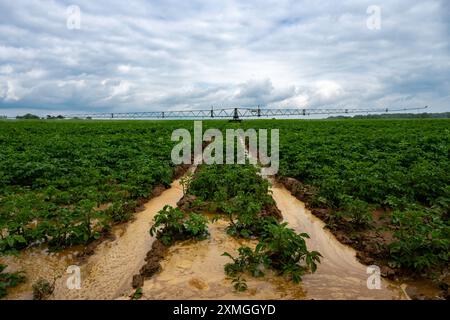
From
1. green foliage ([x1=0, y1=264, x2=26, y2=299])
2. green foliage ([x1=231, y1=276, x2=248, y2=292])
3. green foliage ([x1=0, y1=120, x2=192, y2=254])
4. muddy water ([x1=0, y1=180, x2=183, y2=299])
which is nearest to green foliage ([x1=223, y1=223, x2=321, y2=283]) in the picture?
green foliage ([x1=231, y1=276, x2=248, y2=292])

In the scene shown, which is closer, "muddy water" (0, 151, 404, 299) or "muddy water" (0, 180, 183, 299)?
"muddy water" (0, 151, 404, 299)

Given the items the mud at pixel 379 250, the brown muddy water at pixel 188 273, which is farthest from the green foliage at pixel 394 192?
the brown muddy water at pixel 188 273

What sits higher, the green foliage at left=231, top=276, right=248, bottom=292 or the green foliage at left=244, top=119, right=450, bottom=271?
the green foliage at left=244, top=119, right=450, bottom=271

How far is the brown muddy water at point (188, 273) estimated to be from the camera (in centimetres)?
475

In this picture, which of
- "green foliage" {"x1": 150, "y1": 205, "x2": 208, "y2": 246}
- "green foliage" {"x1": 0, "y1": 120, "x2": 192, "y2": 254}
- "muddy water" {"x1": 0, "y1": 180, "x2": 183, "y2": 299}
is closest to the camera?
"muddy water" {"x1": 0, "y1": 180, "x2": 183, "y2": 299}

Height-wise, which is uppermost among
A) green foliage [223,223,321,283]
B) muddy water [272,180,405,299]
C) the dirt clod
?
green foliage [223,223,321,283]

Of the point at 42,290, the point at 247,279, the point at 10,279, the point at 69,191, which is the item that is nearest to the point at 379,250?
the point at 247,279

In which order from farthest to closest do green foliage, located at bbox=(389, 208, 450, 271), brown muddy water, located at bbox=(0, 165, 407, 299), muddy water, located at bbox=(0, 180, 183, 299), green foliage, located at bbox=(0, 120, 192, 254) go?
green foliage, located at bbox=(0, 120, 192, 254)
green foliage, located at bbox=(389, 208, 450, 271)
muddy water, located at bbox=(0, 180, 183, 299)
brown muddy water, located at bbox=(0, 165, 407, 299)

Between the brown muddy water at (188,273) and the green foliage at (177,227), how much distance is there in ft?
0.65

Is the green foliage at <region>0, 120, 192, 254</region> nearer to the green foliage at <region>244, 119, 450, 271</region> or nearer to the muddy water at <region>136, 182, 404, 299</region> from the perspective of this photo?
the muddy water at <region>136, 182, 404, 299</region>

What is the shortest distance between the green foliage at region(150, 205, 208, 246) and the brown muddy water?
0.20 m

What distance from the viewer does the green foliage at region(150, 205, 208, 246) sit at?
637 cm
